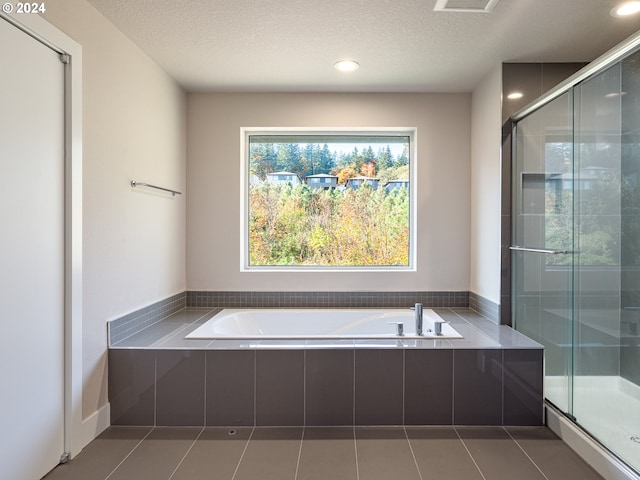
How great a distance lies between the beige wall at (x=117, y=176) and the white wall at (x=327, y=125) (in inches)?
13.1

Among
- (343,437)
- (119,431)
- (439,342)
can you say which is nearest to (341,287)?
(439,342)

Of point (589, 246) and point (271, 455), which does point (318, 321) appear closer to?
point (271, 455)

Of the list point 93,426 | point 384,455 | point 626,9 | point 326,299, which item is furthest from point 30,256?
point 626,9

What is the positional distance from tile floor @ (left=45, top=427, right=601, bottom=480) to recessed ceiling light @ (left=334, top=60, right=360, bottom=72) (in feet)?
7.58

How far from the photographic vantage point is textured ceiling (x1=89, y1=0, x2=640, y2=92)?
6.95 feet

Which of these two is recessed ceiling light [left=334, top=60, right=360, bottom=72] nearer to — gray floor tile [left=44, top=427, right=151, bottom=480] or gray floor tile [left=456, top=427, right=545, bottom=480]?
gray floor tile [left=456, top=427, right=545, bottom=480]

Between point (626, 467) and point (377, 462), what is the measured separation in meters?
1.07

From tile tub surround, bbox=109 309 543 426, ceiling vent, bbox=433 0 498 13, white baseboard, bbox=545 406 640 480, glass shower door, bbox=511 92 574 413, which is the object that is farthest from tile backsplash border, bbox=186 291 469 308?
ceiling vent, bbox=433 0 498 13

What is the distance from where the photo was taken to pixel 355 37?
2.41 metres

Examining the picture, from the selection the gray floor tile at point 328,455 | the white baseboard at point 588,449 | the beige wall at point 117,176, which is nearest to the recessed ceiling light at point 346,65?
the beige wall at point 117,176

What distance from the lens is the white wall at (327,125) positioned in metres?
3.38

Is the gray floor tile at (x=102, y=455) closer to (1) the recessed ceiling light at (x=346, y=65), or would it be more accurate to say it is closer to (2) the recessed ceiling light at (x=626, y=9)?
(1) the recessed ceiling light at (x=346, y=65)

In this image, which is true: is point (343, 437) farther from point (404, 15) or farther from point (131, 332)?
point (404, 15)

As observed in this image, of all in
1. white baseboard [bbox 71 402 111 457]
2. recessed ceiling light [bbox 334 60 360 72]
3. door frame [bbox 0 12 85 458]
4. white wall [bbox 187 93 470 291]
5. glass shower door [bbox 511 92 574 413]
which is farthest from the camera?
white wall [bbox 187 93 470 291]
